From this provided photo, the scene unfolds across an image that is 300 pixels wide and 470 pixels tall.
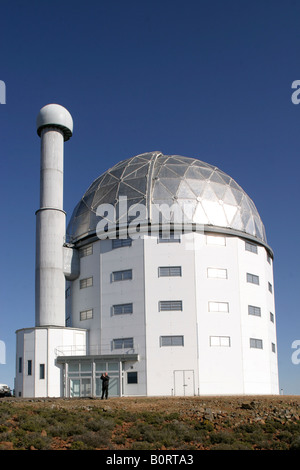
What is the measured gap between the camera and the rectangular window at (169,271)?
4216 centimetres

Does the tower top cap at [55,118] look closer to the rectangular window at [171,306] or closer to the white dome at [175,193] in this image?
the white dome at [175,193]

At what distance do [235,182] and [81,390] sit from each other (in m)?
21.5

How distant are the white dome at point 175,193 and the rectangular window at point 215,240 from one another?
0.73 metres

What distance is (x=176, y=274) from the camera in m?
42.2

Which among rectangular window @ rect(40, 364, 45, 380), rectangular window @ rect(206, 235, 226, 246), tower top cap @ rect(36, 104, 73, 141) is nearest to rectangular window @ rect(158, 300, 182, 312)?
rectangular window @ rect(206, 235, 226, 246)

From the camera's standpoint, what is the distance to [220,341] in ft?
137

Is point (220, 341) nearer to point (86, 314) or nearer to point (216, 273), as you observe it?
point (216, 273)

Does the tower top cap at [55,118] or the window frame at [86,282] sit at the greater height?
the tower top cap at [55,118]

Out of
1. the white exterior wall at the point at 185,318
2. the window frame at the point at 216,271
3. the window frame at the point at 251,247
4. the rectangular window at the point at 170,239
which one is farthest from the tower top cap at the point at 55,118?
the window frame at the point at 251,247

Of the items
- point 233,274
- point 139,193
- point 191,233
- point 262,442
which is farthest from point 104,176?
point 262,442

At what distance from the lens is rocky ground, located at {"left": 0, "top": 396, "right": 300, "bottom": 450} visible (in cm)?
1900

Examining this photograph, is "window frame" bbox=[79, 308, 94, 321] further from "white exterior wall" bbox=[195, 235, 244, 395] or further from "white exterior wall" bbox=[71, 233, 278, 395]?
"white exterior wall" bbox=[195, 235, 244, 395]

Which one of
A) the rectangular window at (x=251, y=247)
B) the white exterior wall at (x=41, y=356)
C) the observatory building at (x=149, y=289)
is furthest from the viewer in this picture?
the rectangular window at (x=251, y=247)

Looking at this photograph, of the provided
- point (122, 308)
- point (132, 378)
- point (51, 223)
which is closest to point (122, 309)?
point (122, 308)
